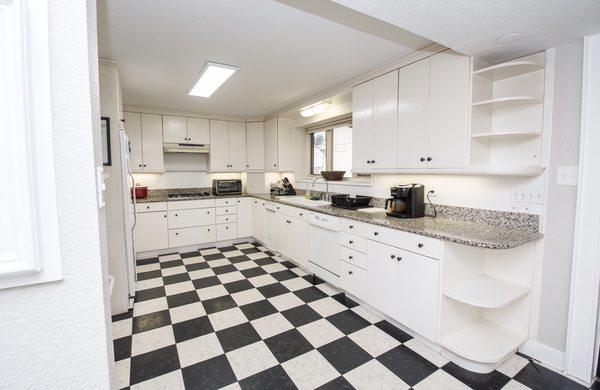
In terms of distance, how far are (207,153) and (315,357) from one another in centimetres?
393

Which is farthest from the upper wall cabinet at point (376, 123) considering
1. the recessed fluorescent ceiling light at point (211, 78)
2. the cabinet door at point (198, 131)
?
the cabinet door at point (198, 131)

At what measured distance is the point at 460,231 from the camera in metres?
1.92

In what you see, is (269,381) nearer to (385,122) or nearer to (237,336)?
→ (237,336)

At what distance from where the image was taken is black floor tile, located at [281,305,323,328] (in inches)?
90.5

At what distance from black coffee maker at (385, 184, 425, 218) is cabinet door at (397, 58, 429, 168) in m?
0.21

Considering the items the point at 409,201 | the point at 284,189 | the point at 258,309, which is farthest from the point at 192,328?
the point at 284,189

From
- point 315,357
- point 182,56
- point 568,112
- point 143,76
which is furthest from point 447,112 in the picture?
point 143,76

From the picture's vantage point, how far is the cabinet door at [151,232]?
12.9 feet

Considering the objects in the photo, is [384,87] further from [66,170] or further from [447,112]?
[66,170]

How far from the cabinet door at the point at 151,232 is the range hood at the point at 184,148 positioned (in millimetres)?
1070

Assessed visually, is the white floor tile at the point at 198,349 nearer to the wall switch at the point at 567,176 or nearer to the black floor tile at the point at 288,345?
the black floor tile at the point at 288,345

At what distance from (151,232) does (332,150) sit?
2.97 metres

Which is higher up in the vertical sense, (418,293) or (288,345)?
(418,293)

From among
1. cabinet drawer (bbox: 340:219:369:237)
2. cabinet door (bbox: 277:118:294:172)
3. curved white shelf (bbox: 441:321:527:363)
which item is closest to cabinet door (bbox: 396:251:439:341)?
curved white shelf (bbox: 441:321:527:363)
